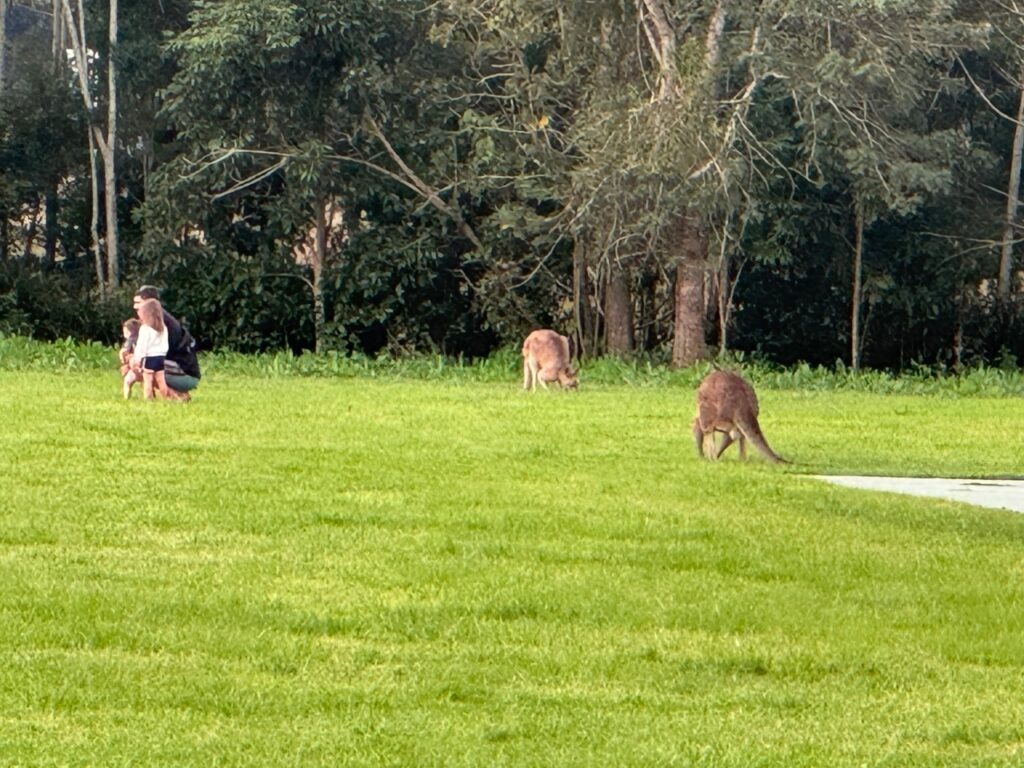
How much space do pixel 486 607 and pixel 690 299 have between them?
24.3m

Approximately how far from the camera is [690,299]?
33438mm

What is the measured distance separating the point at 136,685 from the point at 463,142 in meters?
28.3

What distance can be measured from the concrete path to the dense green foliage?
44.2 feet

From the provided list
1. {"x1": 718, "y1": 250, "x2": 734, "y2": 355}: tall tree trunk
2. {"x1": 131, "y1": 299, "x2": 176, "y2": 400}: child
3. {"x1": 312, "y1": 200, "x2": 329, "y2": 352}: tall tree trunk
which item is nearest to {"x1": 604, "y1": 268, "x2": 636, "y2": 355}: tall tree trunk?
{"x1": 718, "y1": 250, "x2": 734, "y2": 355}: tall tree trunk

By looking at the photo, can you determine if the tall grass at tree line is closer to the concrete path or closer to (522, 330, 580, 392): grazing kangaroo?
(522, 330, 580, 392): grazing kangaroo

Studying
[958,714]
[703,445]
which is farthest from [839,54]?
[958,714]

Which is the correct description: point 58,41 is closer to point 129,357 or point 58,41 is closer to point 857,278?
point 857,278

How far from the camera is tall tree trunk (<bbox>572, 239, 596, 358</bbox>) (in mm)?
35281

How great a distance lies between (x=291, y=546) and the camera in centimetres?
1124

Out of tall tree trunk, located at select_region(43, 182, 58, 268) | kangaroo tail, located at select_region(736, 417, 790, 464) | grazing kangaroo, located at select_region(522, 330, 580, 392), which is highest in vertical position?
tall tree trunk, located at select_region(43, 182, 58, 268)

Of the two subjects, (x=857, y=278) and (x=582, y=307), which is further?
(x=582, y=307)

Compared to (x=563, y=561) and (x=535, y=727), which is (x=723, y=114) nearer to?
(x=563, y=561)

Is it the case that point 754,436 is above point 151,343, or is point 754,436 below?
below

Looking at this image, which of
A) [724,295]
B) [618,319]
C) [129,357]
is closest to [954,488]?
[129,357]
